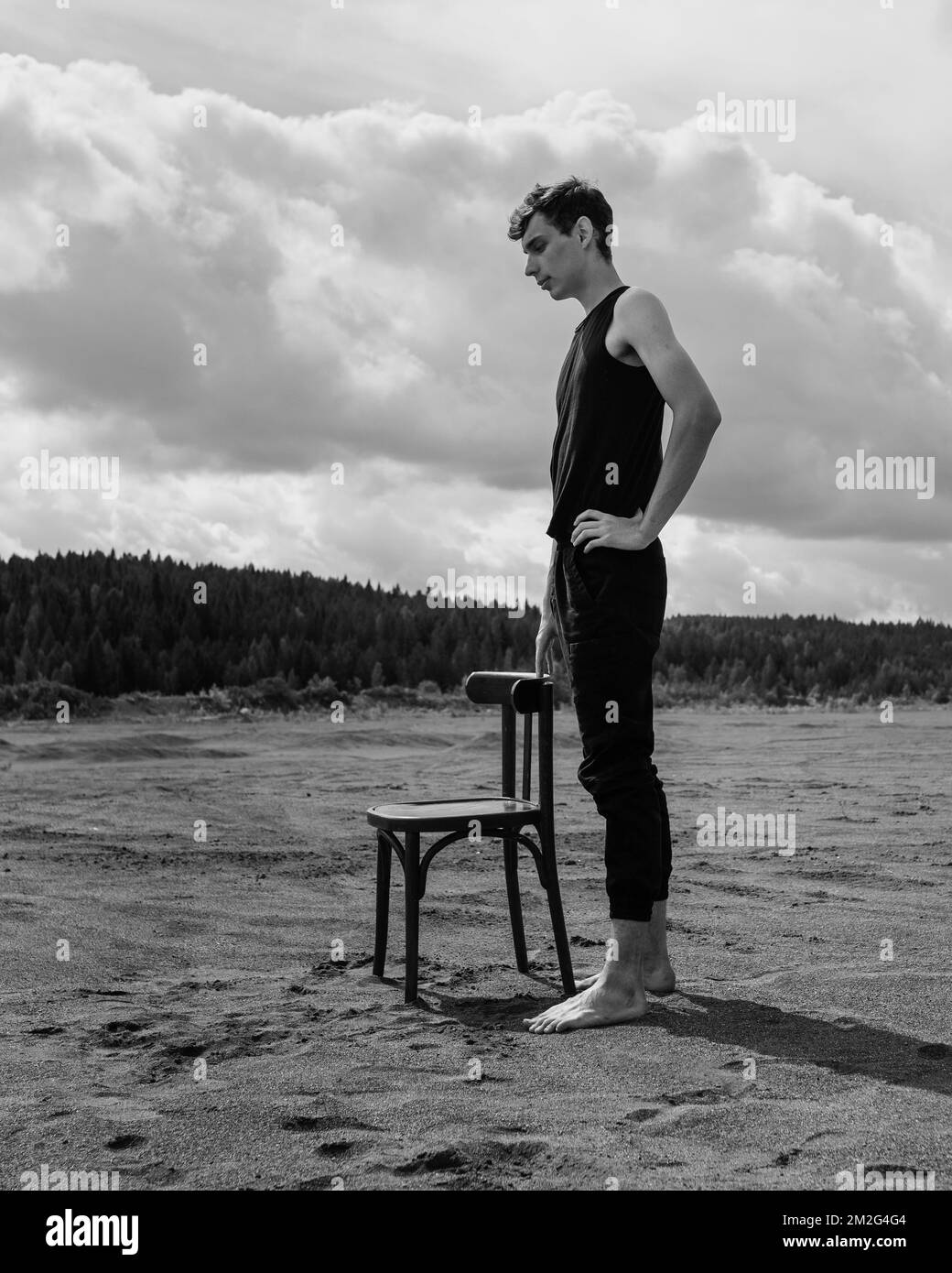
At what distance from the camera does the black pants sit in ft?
12.4

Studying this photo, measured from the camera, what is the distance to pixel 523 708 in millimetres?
4320

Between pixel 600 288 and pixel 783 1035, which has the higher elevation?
pixel 600 288

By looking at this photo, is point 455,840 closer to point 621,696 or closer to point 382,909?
point 382,909

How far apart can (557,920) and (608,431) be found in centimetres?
163

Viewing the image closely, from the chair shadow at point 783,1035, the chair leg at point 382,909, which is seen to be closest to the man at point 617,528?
the chair shadow at point 783,1035

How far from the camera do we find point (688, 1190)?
104 inches

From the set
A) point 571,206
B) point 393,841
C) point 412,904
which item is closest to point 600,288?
point 571,206

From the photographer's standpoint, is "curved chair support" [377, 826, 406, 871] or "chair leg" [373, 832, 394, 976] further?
"chair leg" [373, 832, 394, 976]

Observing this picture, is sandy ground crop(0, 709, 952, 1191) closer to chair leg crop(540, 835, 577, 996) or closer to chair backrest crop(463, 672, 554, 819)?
chair leg crop(540, 835, 577, 996)

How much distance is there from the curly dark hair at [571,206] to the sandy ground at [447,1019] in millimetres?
2443

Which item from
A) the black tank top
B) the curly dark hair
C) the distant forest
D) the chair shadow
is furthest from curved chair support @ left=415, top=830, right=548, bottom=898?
the distant forest

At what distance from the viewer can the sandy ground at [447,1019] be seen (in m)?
2.90

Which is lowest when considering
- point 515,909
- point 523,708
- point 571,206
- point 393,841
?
point 515,909

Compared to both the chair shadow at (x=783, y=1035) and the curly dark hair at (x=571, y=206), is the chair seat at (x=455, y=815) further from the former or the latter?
the curly dark hair at (x=571, y=206)
